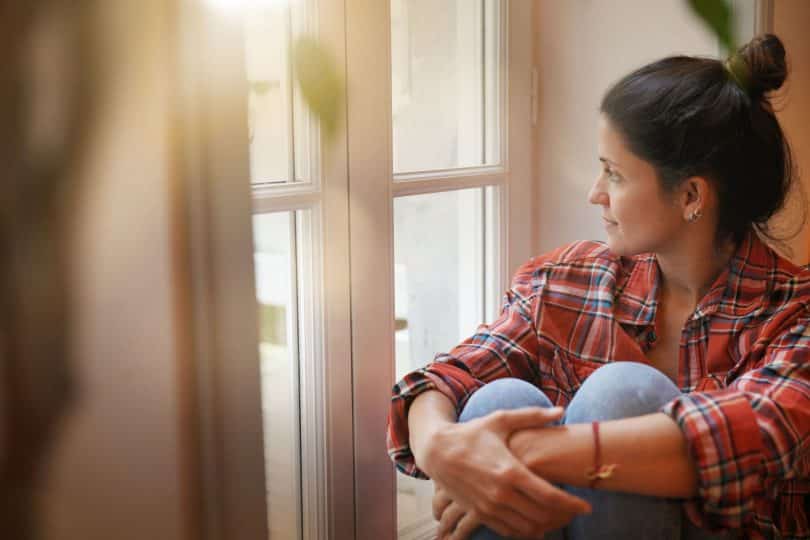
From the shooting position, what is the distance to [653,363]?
142 cm

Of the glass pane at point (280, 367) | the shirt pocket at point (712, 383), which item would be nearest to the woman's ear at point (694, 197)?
the shirt pocket at point (712, 383)

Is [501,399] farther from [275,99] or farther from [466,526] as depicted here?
[275,99]

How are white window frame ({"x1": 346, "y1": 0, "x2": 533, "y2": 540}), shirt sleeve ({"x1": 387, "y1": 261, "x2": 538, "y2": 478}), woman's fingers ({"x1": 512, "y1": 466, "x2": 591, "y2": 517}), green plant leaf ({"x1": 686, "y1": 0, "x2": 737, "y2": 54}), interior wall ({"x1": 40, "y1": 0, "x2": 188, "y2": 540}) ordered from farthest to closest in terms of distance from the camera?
white window frame ({"x1": 346, "y1": 0, "x2": 533, "y2": 540}), shirt sleeve ({"x1": 387, "y1": 261, "x2": 538, "y2": 478}), woman's fingers ({"x1": 512, "y1": 466, "x2": 591, "y2": 517}), interior wall ({"x1": 40, "y1": 0, "x2": 188, "y2": 540}), green plant leaf ({"x1": 686, "y1": 0, "x2": 737, "y2": 54})

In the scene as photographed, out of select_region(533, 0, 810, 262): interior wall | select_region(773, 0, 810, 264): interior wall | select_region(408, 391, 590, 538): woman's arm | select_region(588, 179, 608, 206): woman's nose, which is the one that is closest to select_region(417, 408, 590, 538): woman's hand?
select_region(408, 391, 590, 538): woman's arm

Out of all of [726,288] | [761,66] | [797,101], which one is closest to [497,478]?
[726,288]

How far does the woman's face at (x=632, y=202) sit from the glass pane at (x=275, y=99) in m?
0.47

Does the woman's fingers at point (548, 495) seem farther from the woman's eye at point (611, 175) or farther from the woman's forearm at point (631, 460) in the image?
the woman's eye at point (611, 175)

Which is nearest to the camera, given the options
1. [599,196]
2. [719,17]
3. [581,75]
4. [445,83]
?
[719,17]

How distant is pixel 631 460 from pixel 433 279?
66 cm

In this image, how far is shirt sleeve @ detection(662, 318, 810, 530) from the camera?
1.07m

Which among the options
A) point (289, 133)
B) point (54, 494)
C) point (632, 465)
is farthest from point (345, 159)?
point (54, 494)

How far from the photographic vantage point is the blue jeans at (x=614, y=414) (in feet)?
3.70

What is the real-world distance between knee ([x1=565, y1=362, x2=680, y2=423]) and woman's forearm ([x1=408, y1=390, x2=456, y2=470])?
0.17m

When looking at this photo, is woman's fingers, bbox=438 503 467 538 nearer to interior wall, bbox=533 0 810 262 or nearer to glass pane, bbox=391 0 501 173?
glass pane, bbox=391 0 501 173
